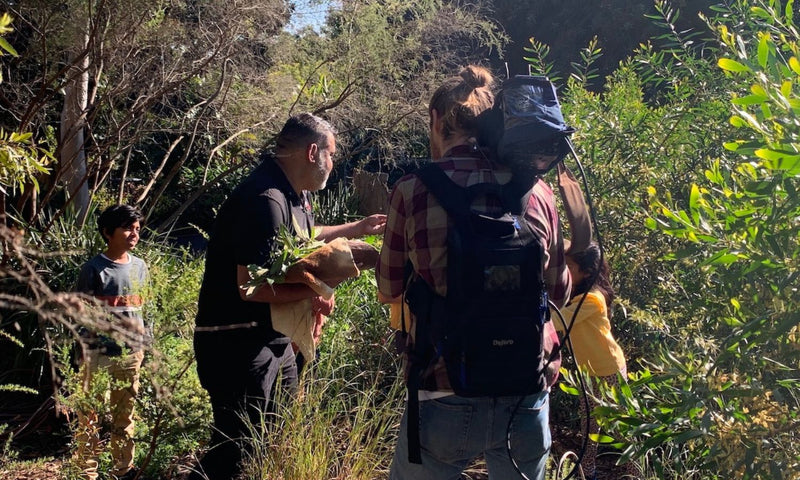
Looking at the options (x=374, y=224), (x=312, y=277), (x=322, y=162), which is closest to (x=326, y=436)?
(x=312, y=277)

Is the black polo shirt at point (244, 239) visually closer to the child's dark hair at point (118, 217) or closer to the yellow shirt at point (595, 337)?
the yellow shirt at point (595, 337)

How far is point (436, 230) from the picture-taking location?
219 centimetres

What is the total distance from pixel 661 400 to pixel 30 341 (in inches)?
183

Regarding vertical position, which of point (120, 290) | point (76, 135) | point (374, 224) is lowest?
point (120, 290)

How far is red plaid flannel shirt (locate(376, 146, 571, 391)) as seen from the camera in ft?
7.22

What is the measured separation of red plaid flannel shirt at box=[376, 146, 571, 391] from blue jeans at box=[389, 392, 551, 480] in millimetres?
94

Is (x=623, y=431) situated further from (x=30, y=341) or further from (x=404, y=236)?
(x=30, y=341)

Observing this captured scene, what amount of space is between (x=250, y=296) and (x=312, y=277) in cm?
25

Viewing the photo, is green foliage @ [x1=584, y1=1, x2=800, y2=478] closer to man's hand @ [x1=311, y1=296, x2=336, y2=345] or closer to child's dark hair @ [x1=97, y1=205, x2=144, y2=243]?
man's hand @ [x1=311, y1=296, x2=336, y2=345]

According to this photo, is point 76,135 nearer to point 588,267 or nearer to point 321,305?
point 321,305

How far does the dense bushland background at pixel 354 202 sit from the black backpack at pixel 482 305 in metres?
0.33

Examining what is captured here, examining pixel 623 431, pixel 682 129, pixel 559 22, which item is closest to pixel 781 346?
pixel 623 431

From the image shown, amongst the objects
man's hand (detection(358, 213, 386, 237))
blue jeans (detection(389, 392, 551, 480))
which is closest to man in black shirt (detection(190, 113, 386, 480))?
man's hand (detection(358, 213, 386, 237))

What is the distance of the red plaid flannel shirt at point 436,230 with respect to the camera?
7.22 ft
